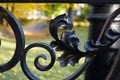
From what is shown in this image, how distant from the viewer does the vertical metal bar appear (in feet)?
3.97

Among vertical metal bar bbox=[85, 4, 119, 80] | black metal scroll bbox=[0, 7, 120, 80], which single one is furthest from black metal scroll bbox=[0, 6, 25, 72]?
vertical metal bar bbox=[85, 4, 119, 80]

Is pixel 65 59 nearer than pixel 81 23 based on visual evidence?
Yes

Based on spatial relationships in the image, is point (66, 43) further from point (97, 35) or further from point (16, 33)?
point (97, 35)

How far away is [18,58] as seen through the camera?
1.07 meters

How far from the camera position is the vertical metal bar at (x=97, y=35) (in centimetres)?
121

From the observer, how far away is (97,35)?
4.15ft

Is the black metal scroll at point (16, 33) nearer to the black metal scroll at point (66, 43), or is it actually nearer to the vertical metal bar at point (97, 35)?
the black metal scroll at point (66, 43)

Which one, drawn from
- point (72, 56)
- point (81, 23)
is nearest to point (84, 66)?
point (72, 56)

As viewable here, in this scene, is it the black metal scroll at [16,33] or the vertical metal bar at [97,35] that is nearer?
the black metal scroll at [16,33]

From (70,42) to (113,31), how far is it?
0.14 metres

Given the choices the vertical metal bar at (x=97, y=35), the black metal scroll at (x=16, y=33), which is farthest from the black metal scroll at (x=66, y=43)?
the vertical metal bar at (x=97, y=35)

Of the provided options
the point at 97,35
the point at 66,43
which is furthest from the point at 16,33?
the point at 97,35

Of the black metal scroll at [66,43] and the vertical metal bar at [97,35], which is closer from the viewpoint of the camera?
the black metal scroll at [66,43]

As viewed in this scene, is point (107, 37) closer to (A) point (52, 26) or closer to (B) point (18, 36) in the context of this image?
(A) point (52, 26)
